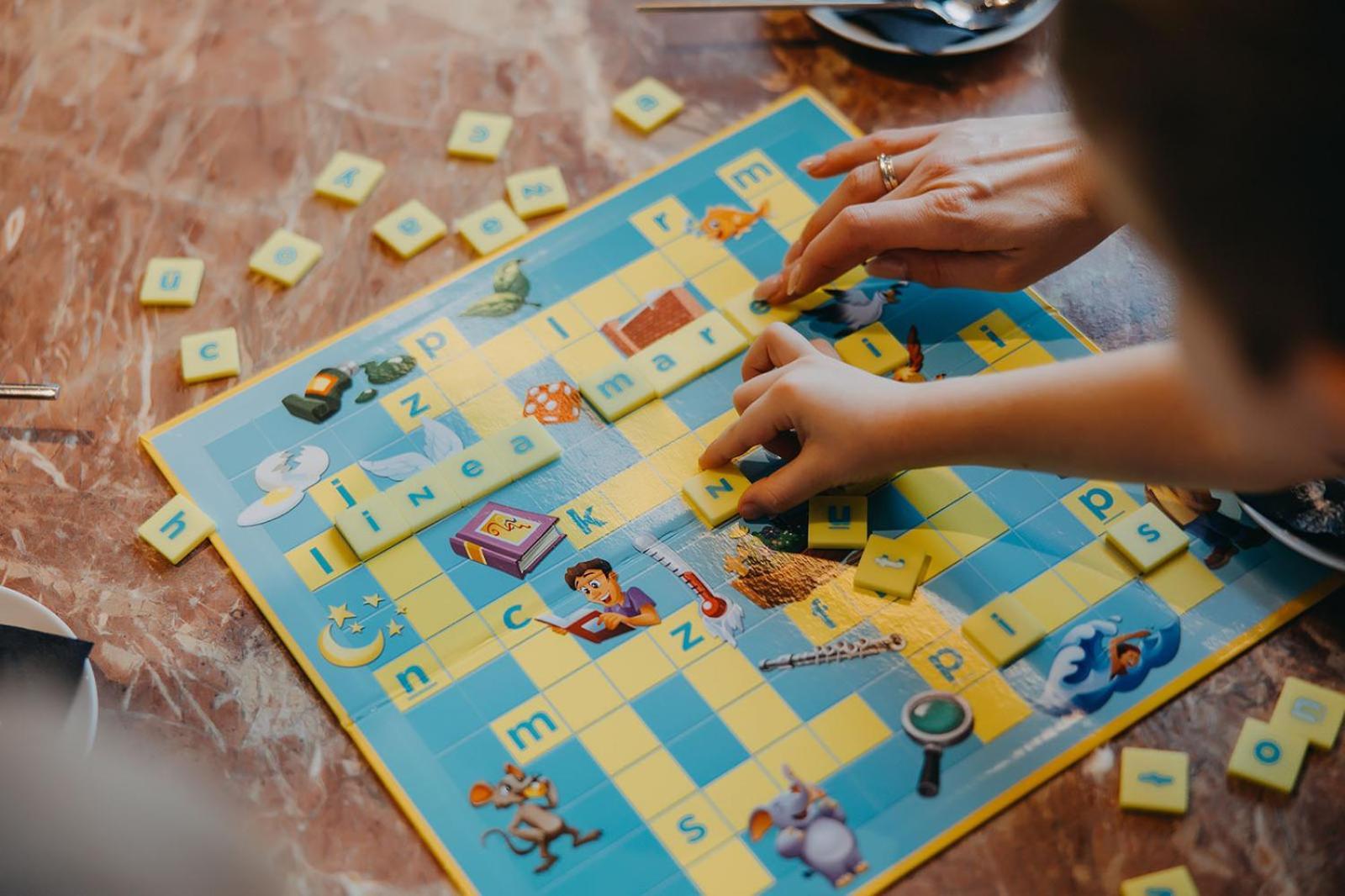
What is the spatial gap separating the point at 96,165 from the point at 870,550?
97 cm

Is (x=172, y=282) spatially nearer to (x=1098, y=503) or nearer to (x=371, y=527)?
(x=371, y=527)

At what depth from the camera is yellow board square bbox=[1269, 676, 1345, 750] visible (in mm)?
1009

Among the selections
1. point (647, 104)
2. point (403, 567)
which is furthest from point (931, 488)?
point (647, 104)

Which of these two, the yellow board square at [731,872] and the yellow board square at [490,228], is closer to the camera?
the yellow board square at [731,872]

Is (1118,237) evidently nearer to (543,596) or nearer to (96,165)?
(543,596)

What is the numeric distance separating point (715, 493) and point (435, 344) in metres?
0.33

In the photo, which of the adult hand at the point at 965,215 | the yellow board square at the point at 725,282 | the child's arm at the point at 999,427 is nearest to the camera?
the child's arm at the point at 999,427

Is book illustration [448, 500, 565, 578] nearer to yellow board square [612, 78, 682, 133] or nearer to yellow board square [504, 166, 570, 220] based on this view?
yellow board square [504, 166, 570, 220]

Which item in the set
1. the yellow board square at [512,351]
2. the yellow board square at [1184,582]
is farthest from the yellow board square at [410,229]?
the yellow board square at [1184,582]

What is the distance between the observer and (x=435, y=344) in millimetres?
1277

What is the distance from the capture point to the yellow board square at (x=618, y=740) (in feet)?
3.30

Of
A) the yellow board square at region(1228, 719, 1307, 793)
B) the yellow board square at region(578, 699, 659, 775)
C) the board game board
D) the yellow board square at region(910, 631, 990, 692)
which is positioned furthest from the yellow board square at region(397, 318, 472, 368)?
the yellow board square at region(1228, 719, 1307, 793)

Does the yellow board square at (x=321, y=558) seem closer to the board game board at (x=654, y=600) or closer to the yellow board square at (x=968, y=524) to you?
the board game board at (x=654, y=600)

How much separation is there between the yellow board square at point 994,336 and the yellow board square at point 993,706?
0.34 metres
